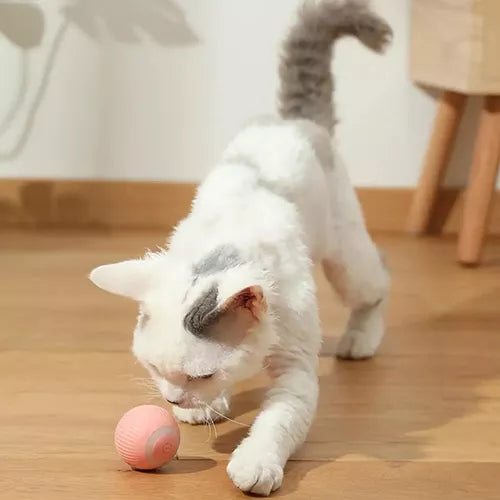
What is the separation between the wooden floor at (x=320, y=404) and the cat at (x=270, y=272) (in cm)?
6

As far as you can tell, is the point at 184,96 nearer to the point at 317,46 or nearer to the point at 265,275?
the point at 317,46

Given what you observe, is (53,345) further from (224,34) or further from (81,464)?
(224,34)

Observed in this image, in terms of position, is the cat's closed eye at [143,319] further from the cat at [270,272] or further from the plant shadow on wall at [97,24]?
the plant shadow on wall at [97,24]

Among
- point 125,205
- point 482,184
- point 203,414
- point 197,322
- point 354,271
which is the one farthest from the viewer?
point 125,205

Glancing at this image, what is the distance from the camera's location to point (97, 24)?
2238 millimetres

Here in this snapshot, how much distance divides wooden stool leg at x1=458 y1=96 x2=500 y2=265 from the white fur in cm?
62

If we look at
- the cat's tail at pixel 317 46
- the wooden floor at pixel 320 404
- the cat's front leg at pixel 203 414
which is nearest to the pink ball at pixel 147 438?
the wooden floor at pixel 320 404

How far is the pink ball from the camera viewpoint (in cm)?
109

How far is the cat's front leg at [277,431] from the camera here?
1059 millimetres

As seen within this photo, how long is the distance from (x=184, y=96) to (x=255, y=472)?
1416mm

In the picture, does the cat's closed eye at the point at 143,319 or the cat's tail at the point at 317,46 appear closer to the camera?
the cat's closed eye at the point at 143,319

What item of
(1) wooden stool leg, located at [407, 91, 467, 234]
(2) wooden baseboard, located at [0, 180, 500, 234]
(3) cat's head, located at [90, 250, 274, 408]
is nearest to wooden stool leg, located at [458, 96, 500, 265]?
(1) wooden stool leg, located at [407, 91, 467, 234]

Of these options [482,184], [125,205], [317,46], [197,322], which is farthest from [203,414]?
[125,205]

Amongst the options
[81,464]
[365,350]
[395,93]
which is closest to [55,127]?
[395,93]
